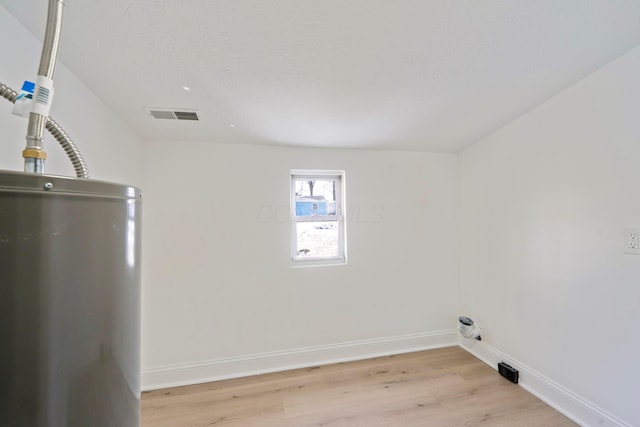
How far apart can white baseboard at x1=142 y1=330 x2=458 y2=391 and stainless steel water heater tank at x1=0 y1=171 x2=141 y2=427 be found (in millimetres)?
1791

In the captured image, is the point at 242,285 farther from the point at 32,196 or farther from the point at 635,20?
the point at 635,20

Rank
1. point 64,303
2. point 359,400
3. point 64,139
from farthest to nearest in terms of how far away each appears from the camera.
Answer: point 359,400 < point 64,139 < point 64,303

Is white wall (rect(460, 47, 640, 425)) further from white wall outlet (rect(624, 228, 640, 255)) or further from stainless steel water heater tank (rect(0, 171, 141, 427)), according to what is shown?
stainless steel water heater tank (rect(0, 171, 141, 427))

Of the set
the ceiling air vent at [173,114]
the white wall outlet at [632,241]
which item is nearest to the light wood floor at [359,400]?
the white wall outlet at [632,241]

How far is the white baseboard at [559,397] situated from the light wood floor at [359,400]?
66 mm

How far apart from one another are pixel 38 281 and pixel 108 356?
0.20 meters

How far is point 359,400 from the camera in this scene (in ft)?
6.01

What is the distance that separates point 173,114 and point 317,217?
4.63 feet

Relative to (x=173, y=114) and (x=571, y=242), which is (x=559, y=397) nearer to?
(x=571, y=242)

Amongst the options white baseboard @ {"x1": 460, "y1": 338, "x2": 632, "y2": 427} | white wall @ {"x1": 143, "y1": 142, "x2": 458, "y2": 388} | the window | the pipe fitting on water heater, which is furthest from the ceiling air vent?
white baseboard @ {"x1": 460, "y1": 338, "x2": 632, "y2": 427}

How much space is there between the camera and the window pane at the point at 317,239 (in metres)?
2.43

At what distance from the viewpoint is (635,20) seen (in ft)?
3.97

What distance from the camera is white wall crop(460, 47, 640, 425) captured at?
1.43 metres

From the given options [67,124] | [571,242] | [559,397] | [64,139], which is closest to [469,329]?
[559,397]
